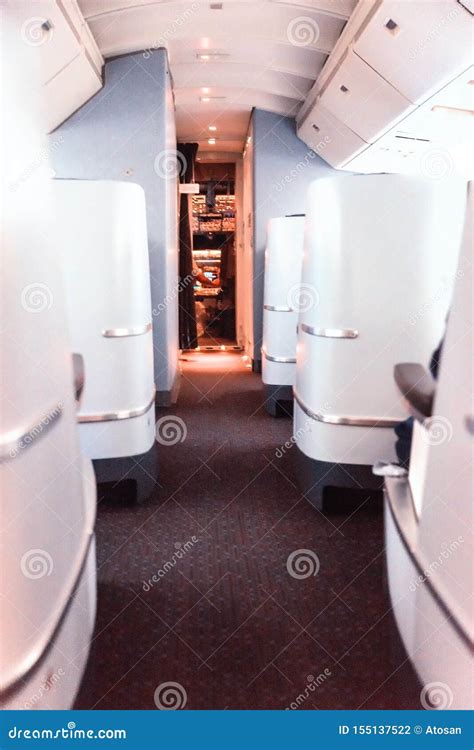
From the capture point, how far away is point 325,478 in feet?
7.80

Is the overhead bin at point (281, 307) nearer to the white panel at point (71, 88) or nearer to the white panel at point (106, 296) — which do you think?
the white panel at point (71, 88)

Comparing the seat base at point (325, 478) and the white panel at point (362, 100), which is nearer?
the seat base at point (325, 478)

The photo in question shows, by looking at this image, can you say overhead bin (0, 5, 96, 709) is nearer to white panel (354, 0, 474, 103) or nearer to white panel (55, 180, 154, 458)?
white panel (55, 180, 154, 458)

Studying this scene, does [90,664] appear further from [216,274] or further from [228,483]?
[216,274]

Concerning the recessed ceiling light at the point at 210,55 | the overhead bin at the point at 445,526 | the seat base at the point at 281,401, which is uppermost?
the recessed ceiling light at the point at 210,55

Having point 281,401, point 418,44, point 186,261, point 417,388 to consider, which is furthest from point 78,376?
point 186,261

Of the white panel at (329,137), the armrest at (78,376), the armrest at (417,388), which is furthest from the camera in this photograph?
the white panel at (329,137)

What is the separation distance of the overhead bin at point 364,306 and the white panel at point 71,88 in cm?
250

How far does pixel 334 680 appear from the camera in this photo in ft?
4.83

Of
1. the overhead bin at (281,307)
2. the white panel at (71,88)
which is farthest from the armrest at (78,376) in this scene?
the overhead bin at (281,307)

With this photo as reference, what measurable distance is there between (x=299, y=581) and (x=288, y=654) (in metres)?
0.40

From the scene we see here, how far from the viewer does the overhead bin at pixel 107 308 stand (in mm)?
1855

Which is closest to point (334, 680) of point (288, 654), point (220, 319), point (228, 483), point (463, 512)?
point (288, 654)

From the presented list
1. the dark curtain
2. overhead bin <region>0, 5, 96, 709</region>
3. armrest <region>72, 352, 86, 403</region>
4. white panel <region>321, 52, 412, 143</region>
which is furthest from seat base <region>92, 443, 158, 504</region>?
the dark curtain
